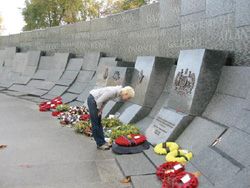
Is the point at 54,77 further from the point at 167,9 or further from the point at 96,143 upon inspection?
the point at 96,143

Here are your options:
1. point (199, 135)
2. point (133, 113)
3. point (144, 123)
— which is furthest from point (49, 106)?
point (199, 135)

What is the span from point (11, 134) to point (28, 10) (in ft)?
103

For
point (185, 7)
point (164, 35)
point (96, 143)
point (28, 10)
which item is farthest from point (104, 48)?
point (28, 10)

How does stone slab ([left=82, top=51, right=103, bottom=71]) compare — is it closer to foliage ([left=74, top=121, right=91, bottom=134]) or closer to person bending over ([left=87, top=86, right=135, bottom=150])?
foliage ([left=74, top=121, right=91, bottom=134])

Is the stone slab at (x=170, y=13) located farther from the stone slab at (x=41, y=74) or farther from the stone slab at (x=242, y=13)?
the stone slab at (x=41, y=74)

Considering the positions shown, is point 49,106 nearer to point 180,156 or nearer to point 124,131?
point 124,131

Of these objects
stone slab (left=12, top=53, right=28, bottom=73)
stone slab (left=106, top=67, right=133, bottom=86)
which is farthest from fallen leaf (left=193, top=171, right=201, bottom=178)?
stone slab (left=12, top=53, right=28, bottom=73)

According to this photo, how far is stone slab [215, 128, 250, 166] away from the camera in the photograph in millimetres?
5074

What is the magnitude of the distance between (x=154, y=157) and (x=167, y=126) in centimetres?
101

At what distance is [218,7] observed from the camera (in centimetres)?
781

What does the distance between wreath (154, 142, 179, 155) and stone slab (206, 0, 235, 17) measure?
8.84 ft

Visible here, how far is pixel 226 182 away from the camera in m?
4.70

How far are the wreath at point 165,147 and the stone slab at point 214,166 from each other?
0.90 meters

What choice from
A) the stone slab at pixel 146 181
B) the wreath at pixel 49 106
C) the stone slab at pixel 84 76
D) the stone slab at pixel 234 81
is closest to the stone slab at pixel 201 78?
the stone slab at pixel 234 81
